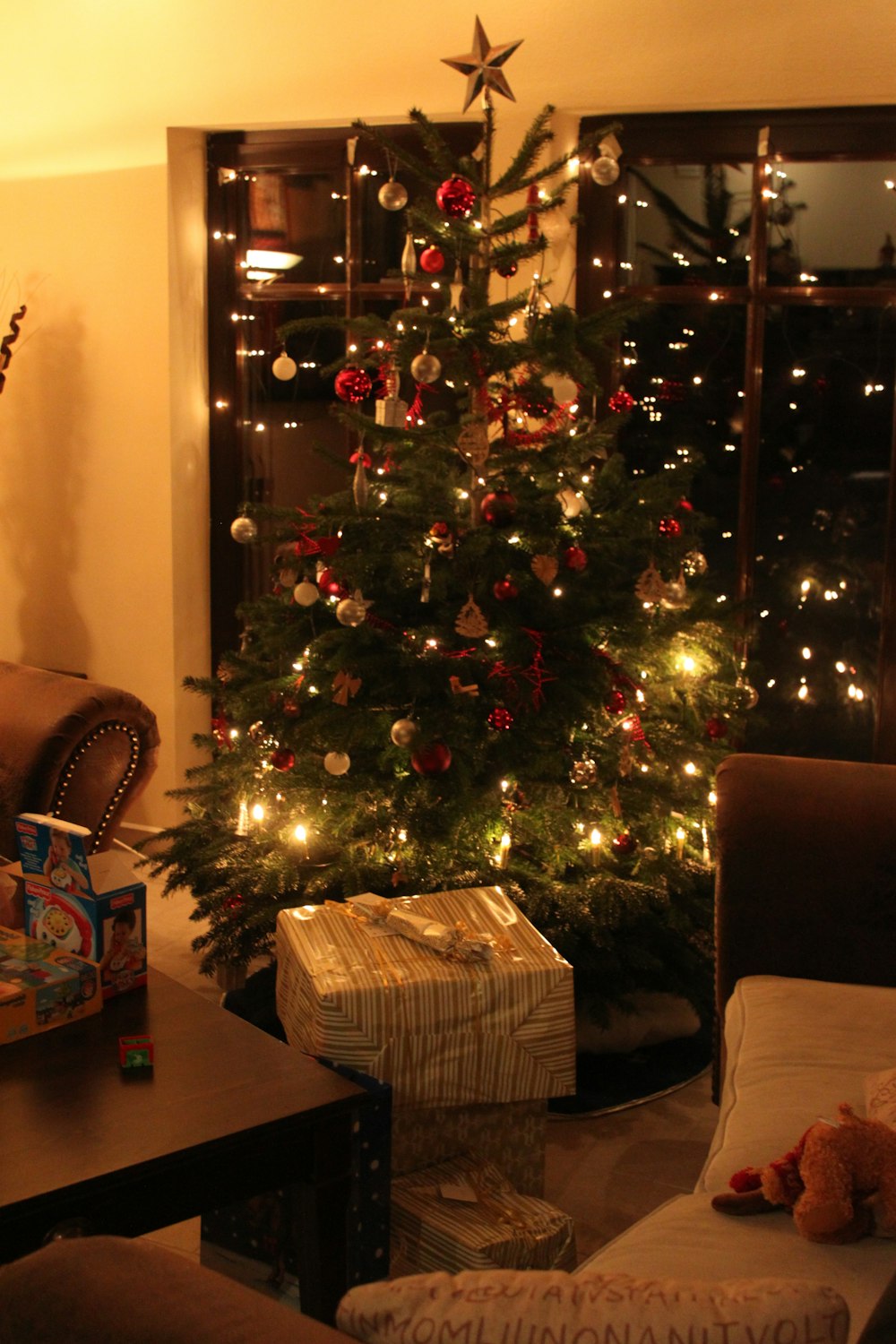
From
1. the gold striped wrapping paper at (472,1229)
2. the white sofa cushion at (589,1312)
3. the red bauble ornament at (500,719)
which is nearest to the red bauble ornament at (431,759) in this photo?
the red bauble ornament at (500,719)

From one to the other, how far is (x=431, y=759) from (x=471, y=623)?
0.29 meters

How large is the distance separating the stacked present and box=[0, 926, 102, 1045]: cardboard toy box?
1.10 feet

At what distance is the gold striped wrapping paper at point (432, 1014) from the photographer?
1.92 meters

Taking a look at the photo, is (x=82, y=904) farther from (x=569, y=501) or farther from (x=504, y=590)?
(x=569, y=501)

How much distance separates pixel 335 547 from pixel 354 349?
1.54 feet

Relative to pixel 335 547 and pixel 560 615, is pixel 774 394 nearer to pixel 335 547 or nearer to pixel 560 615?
pixel 560 615

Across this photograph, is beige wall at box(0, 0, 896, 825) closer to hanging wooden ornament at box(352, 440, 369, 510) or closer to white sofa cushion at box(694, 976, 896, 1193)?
hanging wooden ornament at box(352, 440, 369, 510)

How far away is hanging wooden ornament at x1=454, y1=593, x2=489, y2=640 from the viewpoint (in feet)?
8.34

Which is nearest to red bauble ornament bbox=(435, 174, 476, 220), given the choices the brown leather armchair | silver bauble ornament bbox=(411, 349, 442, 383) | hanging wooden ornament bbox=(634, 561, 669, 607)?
silver bauble ornament bbox=(411, 349, 442, 383)

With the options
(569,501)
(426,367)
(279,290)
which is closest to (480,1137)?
(569,501)

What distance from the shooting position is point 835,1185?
53.0 inches

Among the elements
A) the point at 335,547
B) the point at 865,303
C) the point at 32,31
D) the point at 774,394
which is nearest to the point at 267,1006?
the point at 335,547

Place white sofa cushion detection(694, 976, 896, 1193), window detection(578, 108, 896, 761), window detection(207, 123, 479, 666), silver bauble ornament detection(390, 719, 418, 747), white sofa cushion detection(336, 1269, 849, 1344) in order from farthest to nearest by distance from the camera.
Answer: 1. window detection(207, 123, 479, 666)
2. window detection(578, 108, 896, 761)
3. silver bauble ornament detection(390, 719, 418, 747)
4. white sofa cushion detection(694, 976, 896, 1193)
5. white sofa cushion detection(336, 1269, 849, 1344)

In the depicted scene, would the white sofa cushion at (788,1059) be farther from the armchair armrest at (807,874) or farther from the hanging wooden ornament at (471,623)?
the hanging wooden ornament at (471,623)
